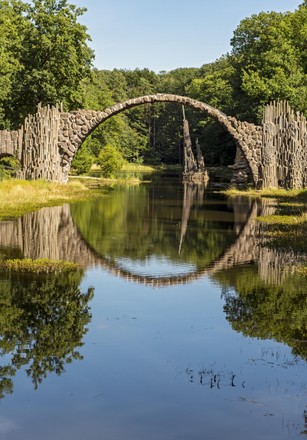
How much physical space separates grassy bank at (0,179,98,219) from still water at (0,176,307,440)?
925 centimetres

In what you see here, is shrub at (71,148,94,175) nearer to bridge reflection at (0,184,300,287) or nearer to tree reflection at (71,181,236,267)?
tree reflection at (71,181,236,267)

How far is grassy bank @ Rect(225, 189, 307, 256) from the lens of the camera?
20.7 meters

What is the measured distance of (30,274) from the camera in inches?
610

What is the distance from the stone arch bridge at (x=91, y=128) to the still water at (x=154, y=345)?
23461 mm

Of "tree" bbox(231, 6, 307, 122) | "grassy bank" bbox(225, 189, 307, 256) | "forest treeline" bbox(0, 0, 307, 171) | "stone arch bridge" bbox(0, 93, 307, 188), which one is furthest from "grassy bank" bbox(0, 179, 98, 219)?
"tree" bbox(231, 6, 307, 122)

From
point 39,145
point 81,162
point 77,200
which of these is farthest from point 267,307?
point 81,162

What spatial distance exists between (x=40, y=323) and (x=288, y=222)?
53.1 ft

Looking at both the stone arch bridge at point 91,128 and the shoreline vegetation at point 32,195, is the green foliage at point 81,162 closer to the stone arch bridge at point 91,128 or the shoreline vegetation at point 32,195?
the stone arch bridge at point 91,128

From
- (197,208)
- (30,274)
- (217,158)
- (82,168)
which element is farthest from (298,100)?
(30,274)

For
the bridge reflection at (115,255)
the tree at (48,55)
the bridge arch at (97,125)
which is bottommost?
the bridge reflection at (115,255)

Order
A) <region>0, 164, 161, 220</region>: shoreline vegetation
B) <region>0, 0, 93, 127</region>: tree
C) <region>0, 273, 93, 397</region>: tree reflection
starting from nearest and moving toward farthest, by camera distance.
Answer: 1. <region>0, 273, 93, 397</region>: tree reflection
2. <region>0, 164, 161, 220</region>: shoreline vegetation
3. <region>0, 0, 93, 127</region>: tree

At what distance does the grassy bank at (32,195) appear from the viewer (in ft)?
98.7

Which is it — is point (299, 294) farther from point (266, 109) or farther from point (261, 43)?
point (261, 43)

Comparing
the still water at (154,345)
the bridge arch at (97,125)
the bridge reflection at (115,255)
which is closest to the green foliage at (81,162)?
the bridge arch at (97,125)
